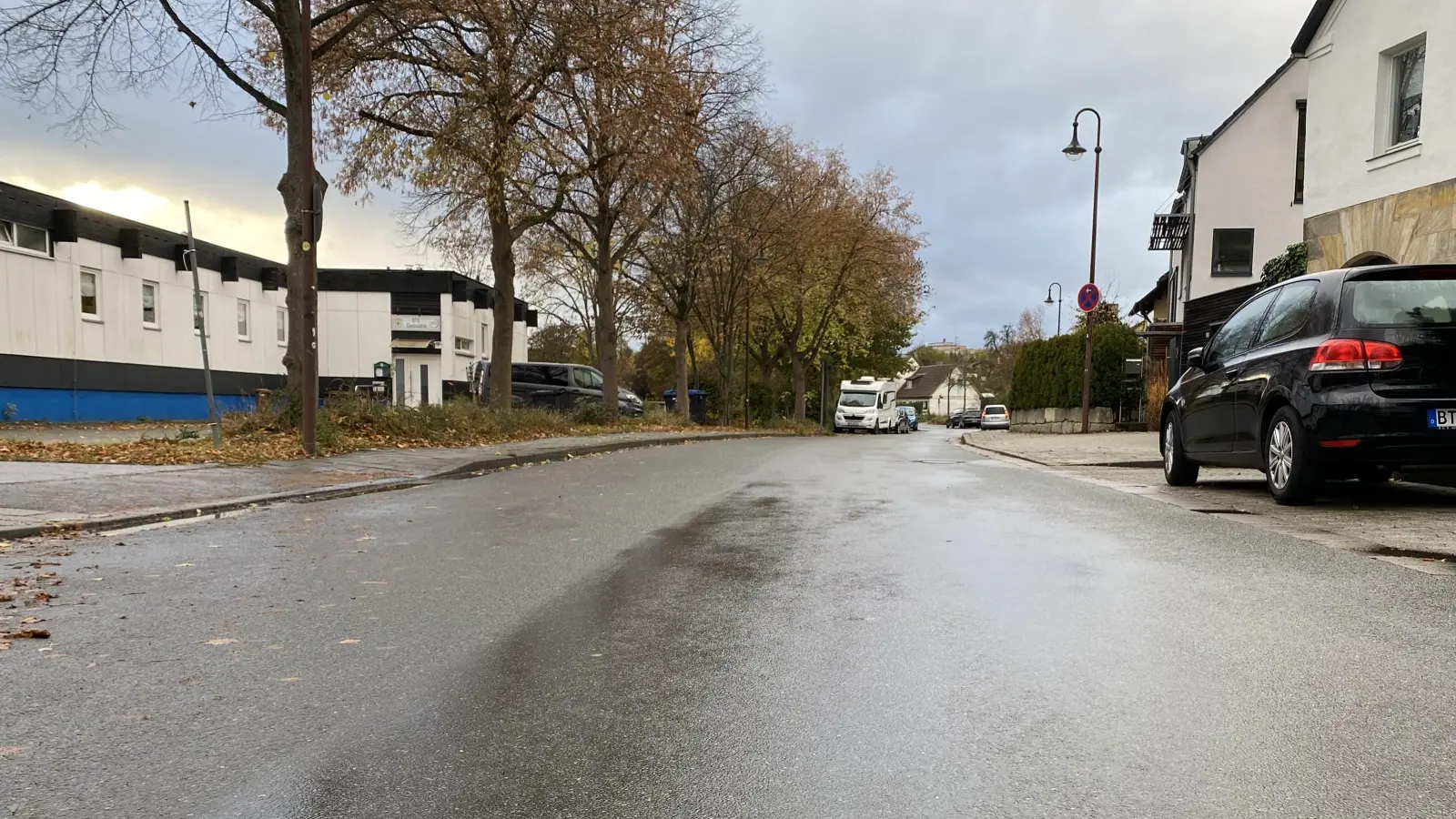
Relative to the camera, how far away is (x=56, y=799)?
8.46 ft

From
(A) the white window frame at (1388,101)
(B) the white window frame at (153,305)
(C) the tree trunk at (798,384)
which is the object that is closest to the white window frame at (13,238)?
(B) the white window frame at (153,305)

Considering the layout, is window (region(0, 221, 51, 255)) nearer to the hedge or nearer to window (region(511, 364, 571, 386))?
window (region(511, 364, 571, 386))

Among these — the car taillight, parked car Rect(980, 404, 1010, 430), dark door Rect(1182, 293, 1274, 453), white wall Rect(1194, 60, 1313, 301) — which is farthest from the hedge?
parked car Rect(980, 404, 1010, 430)

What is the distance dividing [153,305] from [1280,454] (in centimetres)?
3028

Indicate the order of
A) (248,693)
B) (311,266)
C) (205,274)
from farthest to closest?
1. (205,274)
2. (311,266)
3. (248,693)

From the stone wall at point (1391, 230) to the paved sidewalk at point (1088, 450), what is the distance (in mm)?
3842

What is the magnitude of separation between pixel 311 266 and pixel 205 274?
2142 cm

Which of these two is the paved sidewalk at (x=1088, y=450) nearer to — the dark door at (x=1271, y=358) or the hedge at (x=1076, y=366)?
the hedge at (x=1076, y=366)

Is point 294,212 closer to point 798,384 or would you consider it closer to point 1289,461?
point 1289,461

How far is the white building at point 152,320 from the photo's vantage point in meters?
23.3

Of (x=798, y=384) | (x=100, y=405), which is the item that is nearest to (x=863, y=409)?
(x=798, y=384)

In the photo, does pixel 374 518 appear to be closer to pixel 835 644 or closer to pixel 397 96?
pixel 835 644

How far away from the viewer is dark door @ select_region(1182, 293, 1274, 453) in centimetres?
880

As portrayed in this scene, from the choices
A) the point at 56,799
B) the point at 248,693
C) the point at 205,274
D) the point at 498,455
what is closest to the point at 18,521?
the point at 248,693
